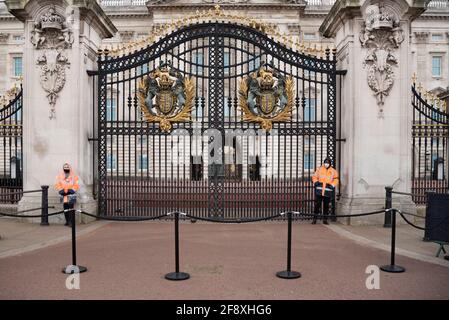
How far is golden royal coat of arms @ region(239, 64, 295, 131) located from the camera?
1215 centimetres

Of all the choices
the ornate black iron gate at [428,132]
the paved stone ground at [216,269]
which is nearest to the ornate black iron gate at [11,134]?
the paved stone ground at [216,269]

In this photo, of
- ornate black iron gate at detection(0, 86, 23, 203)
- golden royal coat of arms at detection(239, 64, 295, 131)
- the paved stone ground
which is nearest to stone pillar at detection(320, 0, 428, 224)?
golden royal coat of arms at detection(239, 64, 295, 131)

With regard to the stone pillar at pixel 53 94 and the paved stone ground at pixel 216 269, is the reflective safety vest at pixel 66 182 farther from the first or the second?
the paved stone ground at pixel 216 269

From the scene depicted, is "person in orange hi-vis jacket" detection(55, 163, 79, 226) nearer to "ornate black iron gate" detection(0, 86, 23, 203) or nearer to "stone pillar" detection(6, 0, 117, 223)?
"stone pillar" detection(6, 0, 117, 223)

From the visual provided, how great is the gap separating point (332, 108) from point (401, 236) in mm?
4075

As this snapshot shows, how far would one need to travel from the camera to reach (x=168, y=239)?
9.46 meters

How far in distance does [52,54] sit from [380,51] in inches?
323

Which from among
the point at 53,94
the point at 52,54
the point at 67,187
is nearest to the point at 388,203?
the point at 67,187

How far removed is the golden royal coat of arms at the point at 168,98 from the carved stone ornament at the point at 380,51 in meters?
4.57

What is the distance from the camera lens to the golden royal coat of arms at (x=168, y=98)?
12195 mm

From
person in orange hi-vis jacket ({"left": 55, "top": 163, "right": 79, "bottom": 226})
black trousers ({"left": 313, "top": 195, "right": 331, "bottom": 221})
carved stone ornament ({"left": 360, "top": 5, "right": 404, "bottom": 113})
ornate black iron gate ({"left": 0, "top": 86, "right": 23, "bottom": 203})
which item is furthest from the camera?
ornate black iron gate ({"left": 0, "top": 86, "right": 23, "bottom": 203})

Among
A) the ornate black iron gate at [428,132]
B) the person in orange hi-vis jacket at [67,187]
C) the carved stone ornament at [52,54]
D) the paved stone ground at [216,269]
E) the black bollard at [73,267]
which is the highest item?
the carved stone ornament at [52,54]

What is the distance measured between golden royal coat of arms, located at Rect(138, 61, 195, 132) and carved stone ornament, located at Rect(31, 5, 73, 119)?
81.0 inches
